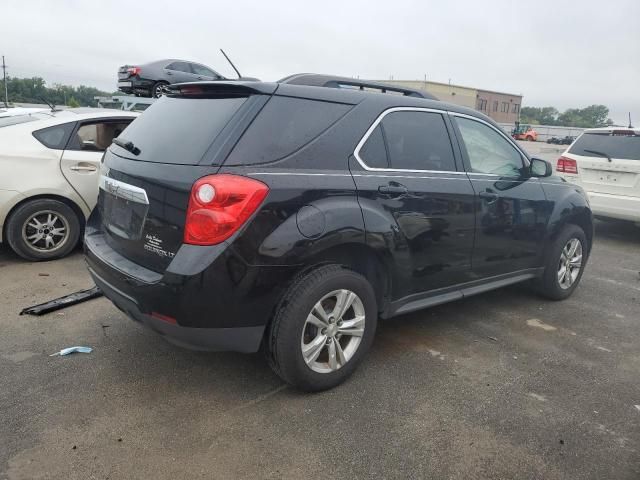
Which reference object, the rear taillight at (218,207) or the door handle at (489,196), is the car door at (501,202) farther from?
the rear taillight at (218,207)

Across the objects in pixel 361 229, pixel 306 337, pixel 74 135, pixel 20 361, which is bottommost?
pixel 20 361

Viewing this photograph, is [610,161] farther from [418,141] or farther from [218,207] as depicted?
[218,207]

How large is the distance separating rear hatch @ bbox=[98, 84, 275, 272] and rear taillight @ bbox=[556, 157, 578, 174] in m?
6.33

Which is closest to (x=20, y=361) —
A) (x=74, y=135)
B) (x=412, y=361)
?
(x=412, y=361)

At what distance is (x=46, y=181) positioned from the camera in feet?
17.4

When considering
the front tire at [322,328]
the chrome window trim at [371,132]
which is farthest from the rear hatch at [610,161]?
the front tire at [322,328]

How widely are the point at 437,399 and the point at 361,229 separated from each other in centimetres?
110

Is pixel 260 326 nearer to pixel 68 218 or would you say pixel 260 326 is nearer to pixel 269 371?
pixel 269 371

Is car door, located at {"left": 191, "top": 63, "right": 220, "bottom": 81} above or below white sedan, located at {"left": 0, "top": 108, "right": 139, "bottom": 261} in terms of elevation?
above

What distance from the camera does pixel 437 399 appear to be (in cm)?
313

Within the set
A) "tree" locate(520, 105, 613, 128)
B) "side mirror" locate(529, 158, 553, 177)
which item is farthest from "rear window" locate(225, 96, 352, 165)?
"tree" locate(520, 105, 613, 128)

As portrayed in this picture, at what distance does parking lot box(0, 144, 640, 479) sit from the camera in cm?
251

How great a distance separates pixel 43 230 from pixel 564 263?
514 cm

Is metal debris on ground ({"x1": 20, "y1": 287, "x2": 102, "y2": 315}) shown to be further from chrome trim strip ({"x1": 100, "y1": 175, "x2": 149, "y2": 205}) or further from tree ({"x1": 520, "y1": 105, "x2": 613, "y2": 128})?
tree ({"x1": 520, "y1": 105, "x2": 613, "y2": 128})
